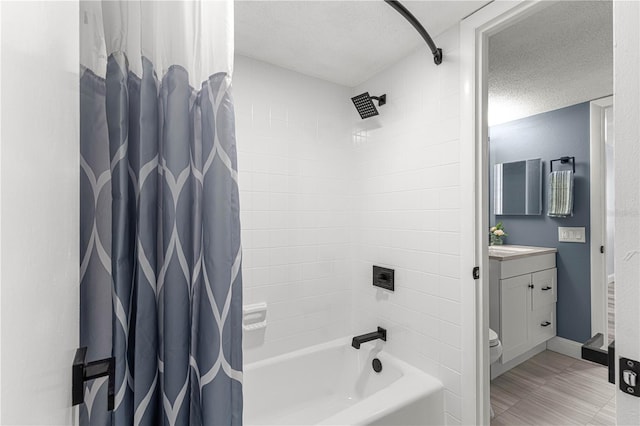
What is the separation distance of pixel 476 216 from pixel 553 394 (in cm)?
180

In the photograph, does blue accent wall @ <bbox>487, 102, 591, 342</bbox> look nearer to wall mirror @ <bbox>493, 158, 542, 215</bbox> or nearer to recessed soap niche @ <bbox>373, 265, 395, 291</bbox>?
wall mirror @ <bbox>493, 158, 542, 215</bbox>

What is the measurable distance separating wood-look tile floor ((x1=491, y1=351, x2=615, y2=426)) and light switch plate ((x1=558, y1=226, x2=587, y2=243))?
1.07 m

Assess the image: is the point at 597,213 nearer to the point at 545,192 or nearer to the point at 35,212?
the point at 545,192

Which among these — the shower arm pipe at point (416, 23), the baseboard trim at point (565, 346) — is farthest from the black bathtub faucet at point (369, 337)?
the baseboard trim at point (565, 346)

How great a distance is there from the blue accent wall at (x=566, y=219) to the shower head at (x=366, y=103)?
7.20ft

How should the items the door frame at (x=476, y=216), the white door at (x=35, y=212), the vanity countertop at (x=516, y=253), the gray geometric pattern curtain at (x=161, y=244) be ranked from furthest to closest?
the vanity countertop at (x=516, y=253) → the door frame at (x=476, y=216) → the gray geometric pattern curtain at (x=161, y=244) → the white door at (x=35, y=212)

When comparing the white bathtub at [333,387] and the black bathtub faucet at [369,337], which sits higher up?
the black bathtub faucet at [369,337]

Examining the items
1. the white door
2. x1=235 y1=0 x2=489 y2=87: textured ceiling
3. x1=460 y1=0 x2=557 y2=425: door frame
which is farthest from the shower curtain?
x1=460 y1=0 x2=557 y2=425: door frame

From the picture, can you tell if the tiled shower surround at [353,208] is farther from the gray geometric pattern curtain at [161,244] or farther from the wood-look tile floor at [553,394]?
the gray geometric pattern curtain at [161,244]

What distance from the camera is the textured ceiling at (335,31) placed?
1.44m

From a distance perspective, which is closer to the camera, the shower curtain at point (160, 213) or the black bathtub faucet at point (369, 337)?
the shower curtain at point (160, 213)

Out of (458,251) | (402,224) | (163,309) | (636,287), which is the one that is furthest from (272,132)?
(636,287)

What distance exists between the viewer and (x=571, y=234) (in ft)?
9.62

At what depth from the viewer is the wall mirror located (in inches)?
125
